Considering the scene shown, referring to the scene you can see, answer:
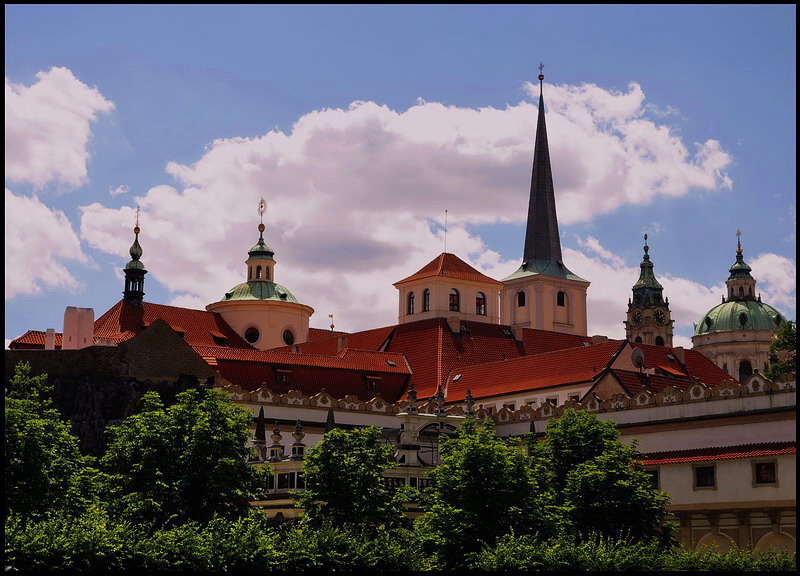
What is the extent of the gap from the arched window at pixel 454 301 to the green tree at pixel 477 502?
75711 millimetres

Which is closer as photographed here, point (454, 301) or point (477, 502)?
point (477, 502)

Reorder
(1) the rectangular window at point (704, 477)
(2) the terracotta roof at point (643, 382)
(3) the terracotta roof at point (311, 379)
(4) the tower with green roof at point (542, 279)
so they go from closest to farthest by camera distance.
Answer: (1) the rectangular window at point (704, 477), (2) the terracotta roof at point (643, 382), (3) the terracotta roof at point (311, 379), (4) the tower with green roof at point (542, 279)

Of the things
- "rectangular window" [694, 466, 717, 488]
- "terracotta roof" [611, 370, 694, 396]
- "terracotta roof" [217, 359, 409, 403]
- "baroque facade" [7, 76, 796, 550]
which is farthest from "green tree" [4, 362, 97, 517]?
"terracotta roof" [611, 370, 694, 396]

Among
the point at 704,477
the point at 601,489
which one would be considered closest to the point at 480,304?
the point at 704,477

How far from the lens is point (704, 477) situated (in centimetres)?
6956

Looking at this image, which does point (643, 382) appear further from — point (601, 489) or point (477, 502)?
point (477, 502)

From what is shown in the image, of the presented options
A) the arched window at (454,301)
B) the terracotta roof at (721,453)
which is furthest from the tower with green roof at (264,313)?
the terracotta roof at (721,453)

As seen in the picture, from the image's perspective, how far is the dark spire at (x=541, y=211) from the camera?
172 m

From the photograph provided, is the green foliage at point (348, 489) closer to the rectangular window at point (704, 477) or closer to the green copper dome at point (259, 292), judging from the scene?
the rectangular window at point (704, 477)

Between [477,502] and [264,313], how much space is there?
258ft

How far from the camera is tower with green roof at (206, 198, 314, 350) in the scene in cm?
13600

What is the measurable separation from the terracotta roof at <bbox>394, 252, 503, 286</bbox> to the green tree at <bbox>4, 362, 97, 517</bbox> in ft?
251

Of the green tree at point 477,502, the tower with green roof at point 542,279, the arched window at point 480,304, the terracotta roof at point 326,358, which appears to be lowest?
the green tree at point 477,502

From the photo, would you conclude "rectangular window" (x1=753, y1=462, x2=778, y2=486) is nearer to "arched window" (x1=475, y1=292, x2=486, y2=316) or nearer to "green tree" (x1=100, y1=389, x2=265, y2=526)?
"green tree" (x1=100, y1=389, x2=265, y2=526)
